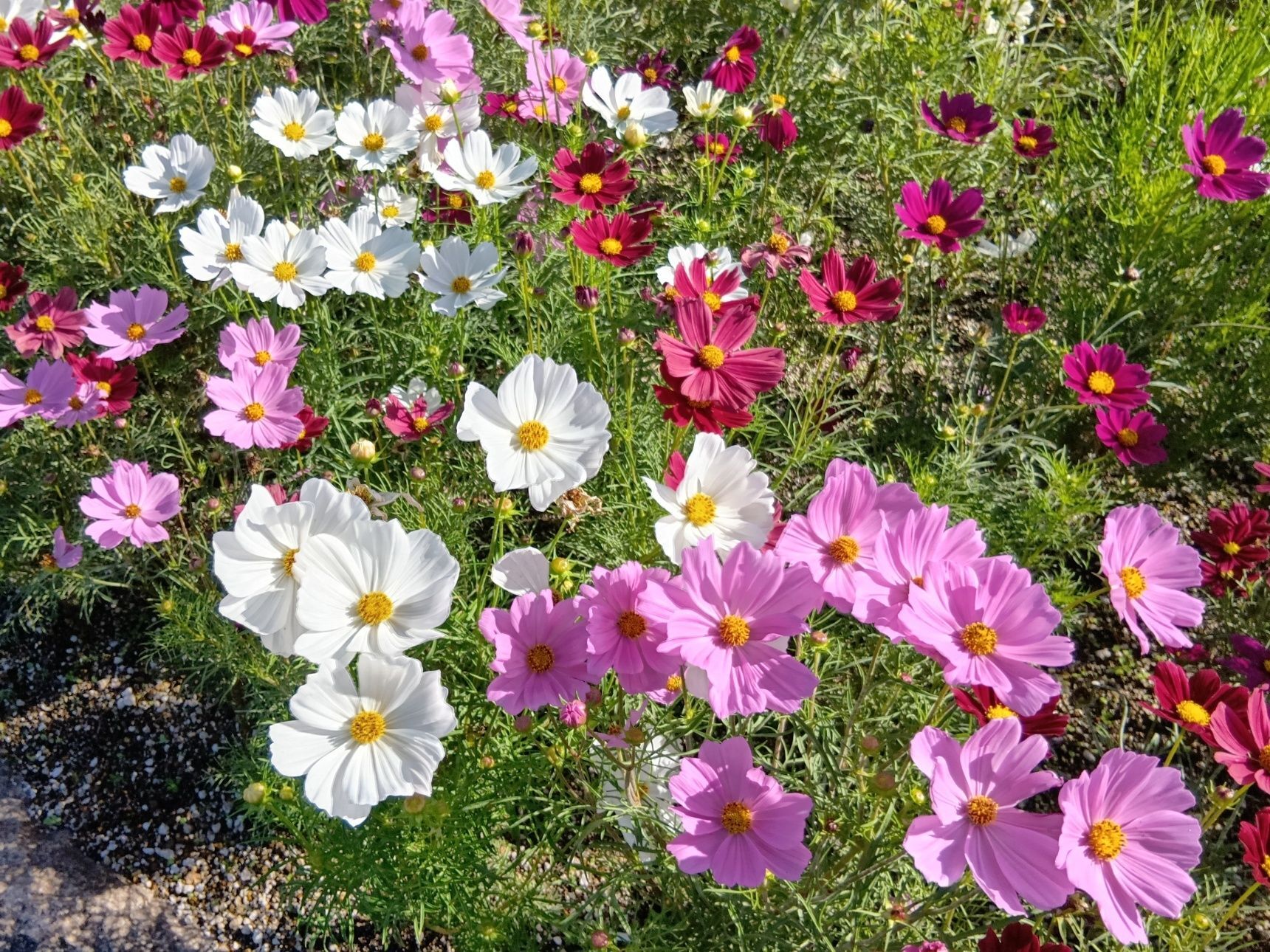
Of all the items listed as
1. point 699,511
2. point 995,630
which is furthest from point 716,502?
point 995,630

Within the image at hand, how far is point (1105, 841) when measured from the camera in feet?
Result: 3.16

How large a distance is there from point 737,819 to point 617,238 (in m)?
1.04

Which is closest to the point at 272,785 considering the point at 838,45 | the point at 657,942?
the point at 657,942

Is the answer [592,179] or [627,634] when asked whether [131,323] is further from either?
[627,634]

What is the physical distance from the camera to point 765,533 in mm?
1197

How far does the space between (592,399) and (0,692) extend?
159 centimetres

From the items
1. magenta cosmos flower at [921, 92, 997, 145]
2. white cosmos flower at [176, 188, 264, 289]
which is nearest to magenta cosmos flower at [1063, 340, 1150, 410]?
magenta cosmos flower at [921, 92, 997, 145]

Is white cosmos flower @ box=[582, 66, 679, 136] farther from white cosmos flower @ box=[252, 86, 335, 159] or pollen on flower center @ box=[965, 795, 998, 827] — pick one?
pollen on flower center @ box=[965, 795, 998, 827]

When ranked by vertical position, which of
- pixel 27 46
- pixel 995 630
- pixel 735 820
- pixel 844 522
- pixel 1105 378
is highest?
pixel 27 46

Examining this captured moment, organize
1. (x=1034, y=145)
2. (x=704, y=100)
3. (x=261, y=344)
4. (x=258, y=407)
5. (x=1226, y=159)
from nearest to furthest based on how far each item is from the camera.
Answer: (x=258, y=407) → (x=261, y=344) → (x=1226, y=159) → (x=704, y=100) → (x=1034, y=145)

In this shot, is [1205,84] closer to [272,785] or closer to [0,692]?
[272,785]

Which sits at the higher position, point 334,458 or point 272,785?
point 334,458

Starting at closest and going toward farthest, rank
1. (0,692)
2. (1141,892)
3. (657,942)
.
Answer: (1141,892)
(657,942)
(0,692)

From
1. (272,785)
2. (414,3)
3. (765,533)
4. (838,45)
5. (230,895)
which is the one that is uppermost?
(838,45)
